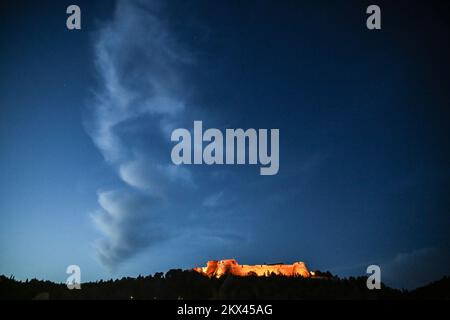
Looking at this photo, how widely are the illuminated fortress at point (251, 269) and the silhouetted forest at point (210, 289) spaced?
44.3ft

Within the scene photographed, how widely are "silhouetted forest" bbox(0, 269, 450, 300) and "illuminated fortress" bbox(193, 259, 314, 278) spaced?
1352 cm

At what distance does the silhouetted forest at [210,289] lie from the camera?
246ft

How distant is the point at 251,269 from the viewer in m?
104

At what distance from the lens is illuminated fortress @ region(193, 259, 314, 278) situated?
4045 inches

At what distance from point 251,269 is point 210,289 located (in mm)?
25789

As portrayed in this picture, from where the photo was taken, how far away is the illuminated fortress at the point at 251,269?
102750 millimetres

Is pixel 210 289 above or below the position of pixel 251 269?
below

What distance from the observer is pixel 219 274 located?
10188cm

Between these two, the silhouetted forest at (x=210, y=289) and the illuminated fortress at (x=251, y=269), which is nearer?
the silhouetted forest at (x=210, y=289)

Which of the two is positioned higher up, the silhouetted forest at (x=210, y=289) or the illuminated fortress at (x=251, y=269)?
the illuminated fortress at (x=251, y=269)

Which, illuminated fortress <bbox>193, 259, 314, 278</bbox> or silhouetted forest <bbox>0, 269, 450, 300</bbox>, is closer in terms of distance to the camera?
silhouetted forest <bbox>0, 269, 450, 300</bbox>
